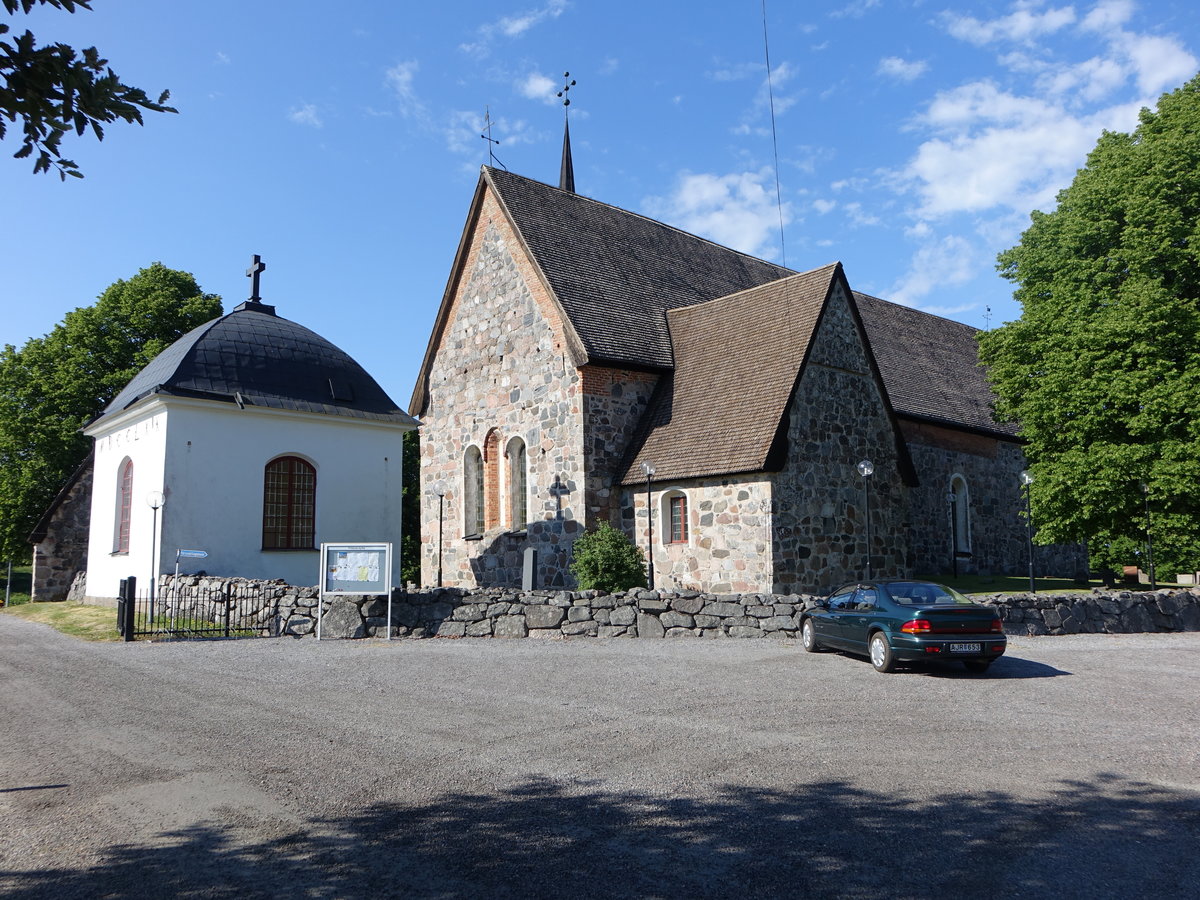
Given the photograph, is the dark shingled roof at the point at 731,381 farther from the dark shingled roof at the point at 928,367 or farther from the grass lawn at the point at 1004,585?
the grass lawn at the point at 1004,585

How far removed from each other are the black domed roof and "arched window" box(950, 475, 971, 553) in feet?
58.4

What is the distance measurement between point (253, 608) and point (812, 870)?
15952mm

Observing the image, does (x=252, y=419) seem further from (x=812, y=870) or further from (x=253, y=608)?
(x=812, y=870)

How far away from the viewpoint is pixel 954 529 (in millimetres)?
29109

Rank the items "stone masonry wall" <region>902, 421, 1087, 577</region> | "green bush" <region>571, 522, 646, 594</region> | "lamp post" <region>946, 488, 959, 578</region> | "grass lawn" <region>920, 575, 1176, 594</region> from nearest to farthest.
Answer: "green bush" <region>571, 522, 646, 594</region> < "grass lawn" <region>920, 575, 1176, 594</region> < "stone masonry wall" <region>902, 421, 1087, 577</region> < "lamp post" <region>946, 488, 959, 578</region>

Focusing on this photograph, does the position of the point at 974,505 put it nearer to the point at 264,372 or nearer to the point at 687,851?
the point at 264,372

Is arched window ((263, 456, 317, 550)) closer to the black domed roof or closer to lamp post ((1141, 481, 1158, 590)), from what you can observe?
the black domed roof

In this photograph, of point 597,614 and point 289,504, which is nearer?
point 597,614

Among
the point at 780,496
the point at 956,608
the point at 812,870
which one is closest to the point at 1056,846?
the point at 812,870

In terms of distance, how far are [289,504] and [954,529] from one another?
20.9 metres

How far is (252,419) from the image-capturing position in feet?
82.8

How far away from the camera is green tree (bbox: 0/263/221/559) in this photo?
121 ft

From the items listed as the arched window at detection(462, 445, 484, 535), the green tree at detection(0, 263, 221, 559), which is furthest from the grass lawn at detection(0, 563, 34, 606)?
the arched window at detection(462, 445, 484, 535)

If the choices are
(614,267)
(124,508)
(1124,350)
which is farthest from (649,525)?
(124,508)
